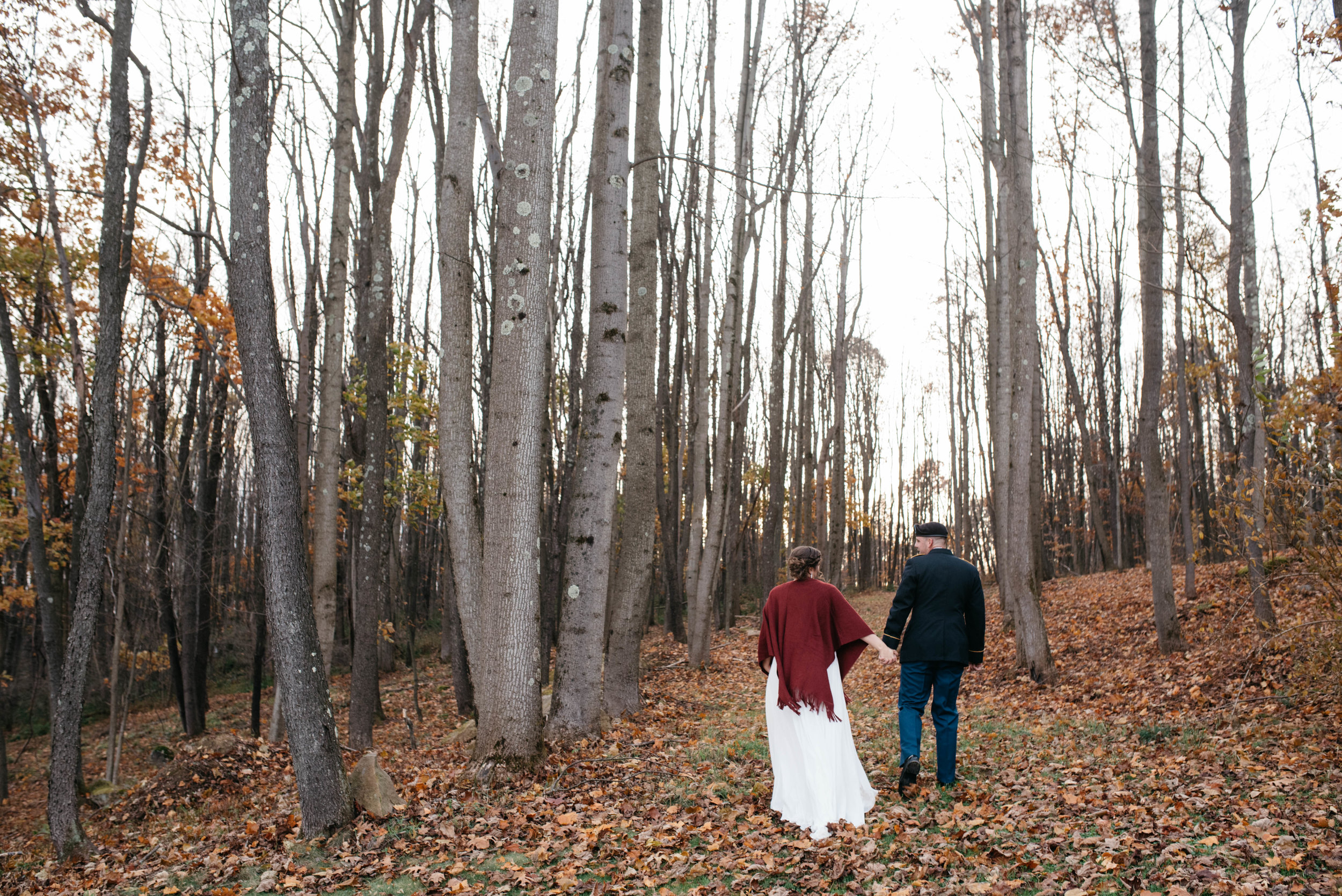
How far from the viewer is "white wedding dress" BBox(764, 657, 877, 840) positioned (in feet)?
15.6

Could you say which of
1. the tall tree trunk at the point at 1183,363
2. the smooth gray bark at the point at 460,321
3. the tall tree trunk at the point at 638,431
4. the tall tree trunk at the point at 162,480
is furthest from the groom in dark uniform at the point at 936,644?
the tall tree trunk at the point at 162,480

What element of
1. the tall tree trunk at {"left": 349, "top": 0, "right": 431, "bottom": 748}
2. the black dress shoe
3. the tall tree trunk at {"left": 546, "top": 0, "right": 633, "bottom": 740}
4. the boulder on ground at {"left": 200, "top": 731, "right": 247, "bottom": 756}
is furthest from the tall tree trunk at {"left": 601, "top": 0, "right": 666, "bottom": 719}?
the boulder on ground at {"left": 200, "top": 731, "right": 247, "bottom": 756}

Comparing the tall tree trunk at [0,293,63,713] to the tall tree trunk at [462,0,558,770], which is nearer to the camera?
the tall tree trunk at [462,0,558,770]

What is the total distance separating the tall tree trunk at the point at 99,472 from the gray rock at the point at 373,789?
3.39 m

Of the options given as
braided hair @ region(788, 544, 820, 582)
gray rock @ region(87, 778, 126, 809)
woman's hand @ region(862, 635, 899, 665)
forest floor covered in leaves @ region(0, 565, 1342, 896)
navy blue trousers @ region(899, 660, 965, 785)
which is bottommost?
gray rock @ region(87, 778, 126, 809)

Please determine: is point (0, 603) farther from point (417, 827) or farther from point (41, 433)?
point (417, 827)

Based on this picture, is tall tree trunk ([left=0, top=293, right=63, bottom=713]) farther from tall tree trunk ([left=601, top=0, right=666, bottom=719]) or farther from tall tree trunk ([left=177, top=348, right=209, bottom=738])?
tall tree trunk ([left=601, top=0, right=666, bottom=719])

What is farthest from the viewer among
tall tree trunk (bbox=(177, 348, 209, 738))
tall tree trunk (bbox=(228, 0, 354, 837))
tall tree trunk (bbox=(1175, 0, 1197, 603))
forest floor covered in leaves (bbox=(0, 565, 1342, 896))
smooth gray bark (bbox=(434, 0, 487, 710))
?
tall tree trunk (bbox=(177, 348, 209, 738))

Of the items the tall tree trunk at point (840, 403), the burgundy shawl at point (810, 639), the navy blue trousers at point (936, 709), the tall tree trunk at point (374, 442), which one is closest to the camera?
the burgundy shawl at point (810, 639)

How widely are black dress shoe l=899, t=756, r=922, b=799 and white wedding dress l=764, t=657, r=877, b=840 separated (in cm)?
21

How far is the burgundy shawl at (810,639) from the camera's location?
502cm

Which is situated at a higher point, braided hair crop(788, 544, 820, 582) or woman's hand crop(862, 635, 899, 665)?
braided hair crop(788, 544, 820, 582)

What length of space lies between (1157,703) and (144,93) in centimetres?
1331

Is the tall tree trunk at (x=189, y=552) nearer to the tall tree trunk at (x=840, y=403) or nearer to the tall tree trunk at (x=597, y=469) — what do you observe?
the tall tree trunk at (x=597, y=469)
